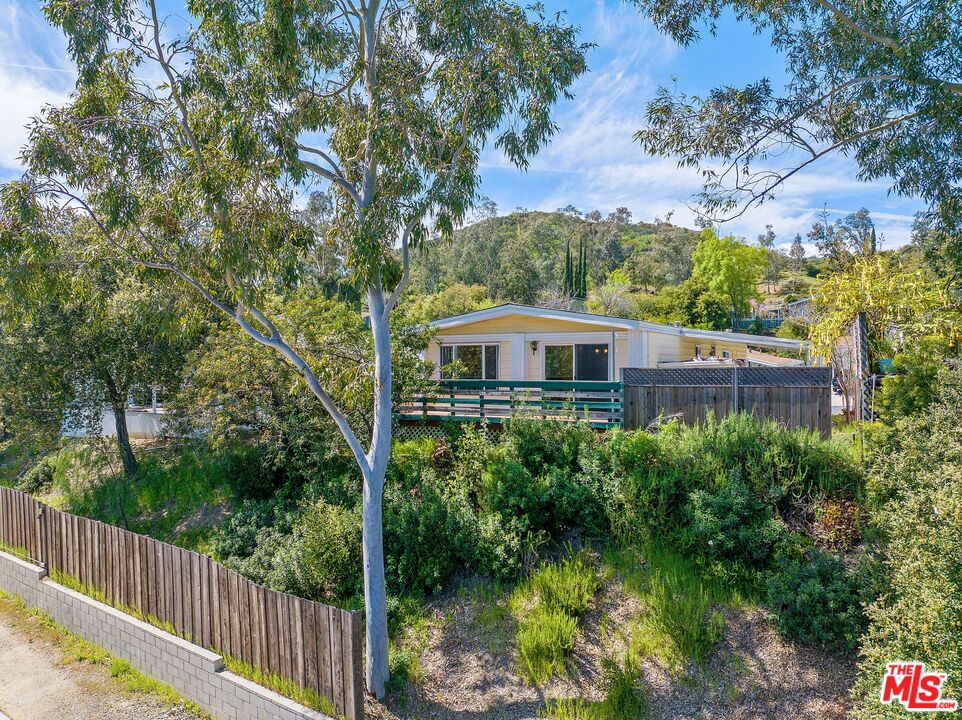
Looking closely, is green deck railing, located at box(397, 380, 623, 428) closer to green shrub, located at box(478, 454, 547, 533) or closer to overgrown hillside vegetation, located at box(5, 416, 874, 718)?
overgrown hillside vegetation, located at box(5, 416, 874, 718)

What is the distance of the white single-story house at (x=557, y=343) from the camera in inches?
565

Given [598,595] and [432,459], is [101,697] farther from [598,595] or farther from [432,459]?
[598,595]

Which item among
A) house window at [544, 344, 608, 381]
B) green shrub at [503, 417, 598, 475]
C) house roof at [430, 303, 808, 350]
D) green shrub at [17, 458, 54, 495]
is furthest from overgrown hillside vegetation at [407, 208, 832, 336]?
green shrub at [17, 458, 54, 495]

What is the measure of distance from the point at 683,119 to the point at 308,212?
5516mm

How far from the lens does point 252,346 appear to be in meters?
10.8

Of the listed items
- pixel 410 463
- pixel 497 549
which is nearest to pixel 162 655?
pixel 497 549

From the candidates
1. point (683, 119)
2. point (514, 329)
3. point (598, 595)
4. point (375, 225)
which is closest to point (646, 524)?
point (598, 595)

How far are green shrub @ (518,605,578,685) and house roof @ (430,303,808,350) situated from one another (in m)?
8.49

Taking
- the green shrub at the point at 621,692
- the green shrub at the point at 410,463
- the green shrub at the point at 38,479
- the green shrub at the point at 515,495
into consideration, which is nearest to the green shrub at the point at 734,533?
the green shrub at the point at 621,692

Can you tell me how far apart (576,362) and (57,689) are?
1167cm

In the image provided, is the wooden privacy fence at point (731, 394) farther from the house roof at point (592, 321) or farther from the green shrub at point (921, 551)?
the house roof at point (592, 321)

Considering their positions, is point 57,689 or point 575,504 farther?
point 575,504

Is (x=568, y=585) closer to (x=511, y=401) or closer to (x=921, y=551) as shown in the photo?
(x=921, y=551)

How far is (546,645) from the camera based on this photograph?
6348 mm
